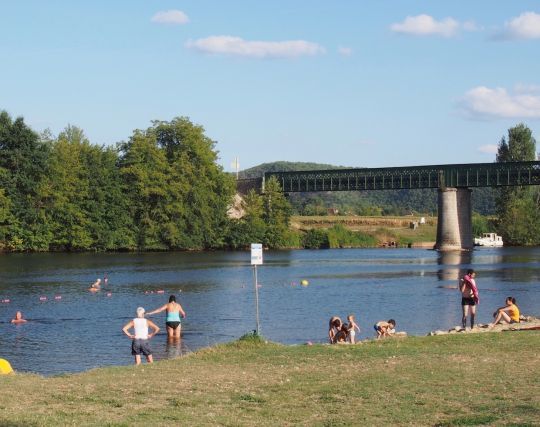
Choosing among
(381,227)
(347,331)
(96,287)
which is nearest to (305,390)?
(347,331)

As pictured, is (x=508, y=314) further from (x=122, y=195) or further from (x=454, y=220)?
(x=454, y=220)

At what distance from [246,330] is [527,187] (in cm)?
12590

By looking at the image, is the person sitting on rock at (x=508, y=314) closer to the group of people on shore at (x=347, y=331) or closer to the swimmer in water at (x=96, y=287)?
the group of people on shore at (x=347, y=331)

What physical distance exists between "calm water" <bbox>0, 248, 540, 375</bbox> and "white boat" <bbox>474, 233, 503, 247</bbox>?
69903mm

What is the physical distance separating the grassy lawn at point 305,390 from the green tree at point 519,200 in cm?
13987

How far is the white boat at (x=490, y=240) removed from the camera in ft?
539

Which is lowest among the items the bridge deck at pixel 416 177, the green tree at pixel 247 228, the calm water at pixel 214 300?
the calm water at pixel 214 300

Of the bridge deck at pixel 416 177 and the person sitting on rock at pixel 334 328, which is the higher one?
the bridge deck at pixel 416 177

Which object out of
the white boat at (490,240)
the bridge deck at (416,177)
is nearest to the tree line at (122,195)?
the bridge deck at (416,177)

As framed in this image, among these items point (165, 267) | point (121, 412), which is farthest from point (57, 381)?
point (165, 267)

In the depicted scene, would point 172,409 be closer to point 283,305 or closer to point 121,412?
point 121,412

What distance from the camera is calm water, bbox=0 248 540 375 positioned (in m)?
35.9

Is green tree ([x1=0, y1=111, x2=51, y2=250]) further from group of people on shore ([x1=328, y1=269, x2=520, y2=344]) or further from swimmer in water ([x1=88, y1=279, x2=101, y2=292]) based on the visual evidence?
group of people on shore ([x1=328, y1=269, x2=520, y2=344])

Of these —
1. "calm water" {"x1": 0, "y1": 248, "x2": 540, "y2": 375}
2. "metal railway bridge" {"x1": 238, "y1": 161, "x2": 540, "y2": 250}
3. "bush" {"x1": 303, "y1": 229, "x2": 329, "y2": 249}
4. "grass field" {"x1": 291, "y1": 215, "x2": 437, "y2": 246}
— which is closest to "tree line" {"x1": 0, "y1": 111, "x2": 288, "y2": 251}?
"bush" {"x1": 303, "y1": 229, "x2": 329, "y2": 249}
